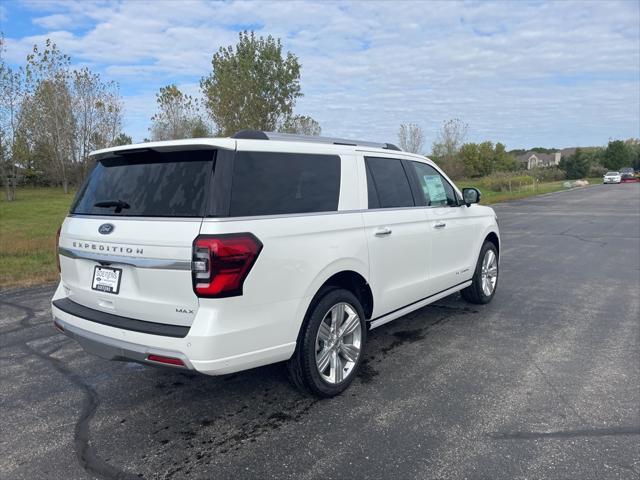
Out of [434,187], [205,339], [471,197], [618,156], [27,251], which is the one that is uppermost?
[618,156]

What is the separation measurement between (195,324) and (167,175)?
103 cm

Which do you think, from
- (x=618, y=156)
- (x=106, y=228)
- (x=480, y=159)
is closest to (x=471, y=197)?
Answer: (x=106, y=228)

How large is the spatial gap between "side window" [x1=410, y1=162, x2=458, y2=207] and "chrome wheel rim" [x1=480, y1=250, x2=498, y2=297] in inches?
44.6

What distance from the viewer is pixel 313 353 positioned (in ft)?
11.6

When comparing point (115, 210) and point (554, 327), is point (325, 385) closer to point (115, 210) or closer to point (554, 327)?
point (115, 210)

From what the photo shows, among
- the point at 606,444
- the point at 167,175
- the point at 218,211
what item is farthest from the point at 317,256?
the point at 606,444

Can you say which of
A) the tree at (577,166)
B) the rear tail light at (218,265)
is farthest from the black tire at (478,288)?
the tree at (577,166)

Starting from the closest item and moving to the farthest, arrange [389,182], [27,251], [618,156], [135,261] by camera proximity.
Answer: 1. [135,261]
2. [389,182]
3. [27,251]
4. [618,156]

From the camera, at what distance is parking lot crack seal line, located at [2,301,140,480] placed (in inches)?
111

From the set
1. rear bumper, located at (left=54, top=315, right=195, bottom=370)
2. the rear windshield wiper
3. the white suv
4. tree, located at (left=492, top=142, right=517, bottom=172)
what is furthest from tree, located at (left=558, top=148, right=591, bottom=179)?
rear bumper, located at (left=54, top=315, right=195, bottom=370)

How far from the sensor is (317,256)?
137 inches

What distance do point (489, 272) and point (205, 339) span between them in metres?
4.50

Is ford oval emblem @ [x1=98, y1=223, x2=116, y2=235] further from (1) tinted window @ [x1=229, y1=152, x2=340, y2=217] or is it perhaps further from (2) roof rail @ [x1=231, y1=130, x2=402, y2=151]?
(2) roof rail @ [x1=231, y1=130, x2=402, y2=151]

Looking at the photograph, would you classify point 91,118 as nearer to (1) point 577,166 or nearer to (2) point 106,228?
(2) point 106,228
